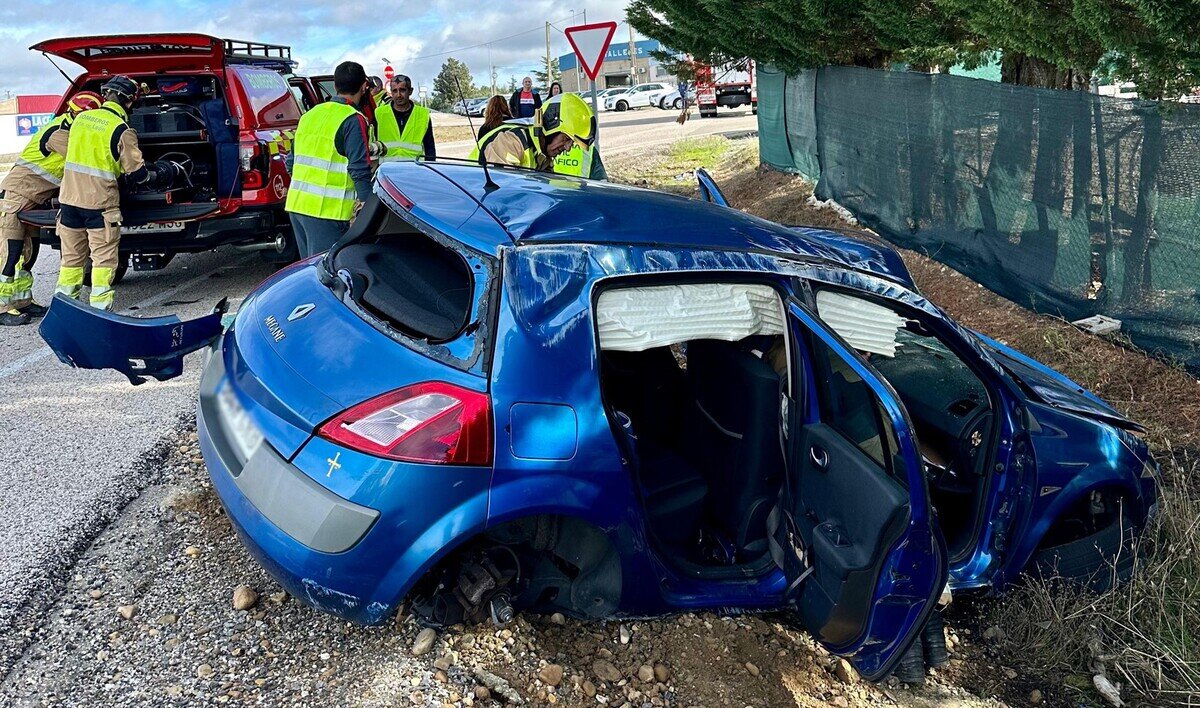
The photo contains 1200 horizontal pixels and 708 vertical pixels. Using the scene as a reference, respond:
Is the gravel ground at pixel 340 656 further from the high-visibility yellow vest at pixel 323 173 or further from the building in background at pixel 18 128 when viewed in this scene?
the building in background at pixel 18 128

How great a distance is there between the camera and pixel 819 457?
2711 millimetres

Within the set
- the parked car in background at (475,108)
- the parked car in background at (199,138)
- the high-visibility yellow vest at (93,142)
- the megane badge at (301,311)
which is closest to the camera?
the megane badge at (301,311)

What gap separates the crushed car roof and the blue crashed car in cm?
1

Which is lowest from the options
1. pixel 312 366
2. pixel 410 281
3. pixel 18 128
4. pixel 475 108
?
pixel 312 366

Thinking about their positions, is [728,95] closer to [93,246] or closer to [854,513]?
[93,246]

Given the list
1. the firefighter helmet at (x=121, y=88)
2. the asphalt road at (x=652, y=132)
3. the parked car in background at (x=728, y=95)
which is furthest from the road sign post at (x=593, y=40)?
the parked car in background at (x=728, y=95)

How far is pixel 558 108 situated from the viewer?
22.0 feet

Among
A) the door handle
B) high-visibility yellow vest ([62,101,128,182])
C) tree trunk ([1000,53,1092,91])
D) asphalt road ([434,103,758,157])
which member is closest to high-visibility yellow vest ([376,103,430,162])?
high-visibility yellow vest ([62,101,128,182])

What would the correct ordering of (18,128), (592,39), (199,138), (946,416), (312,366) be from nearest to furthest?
(312,366), (946,416), (199,138), (592,39), (18,128)

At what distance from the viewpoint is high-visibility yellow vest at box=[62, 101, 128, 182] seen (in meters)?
6.31

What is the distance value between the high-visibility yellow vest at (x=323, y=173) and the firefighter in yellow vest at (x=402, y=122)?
2.28 m

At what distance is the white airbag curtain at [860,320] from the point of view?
2852 millimetres

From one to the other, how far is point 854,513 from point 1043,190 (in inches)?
198

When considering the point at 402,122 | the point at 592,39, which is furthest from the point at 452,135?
the point at 402,122
